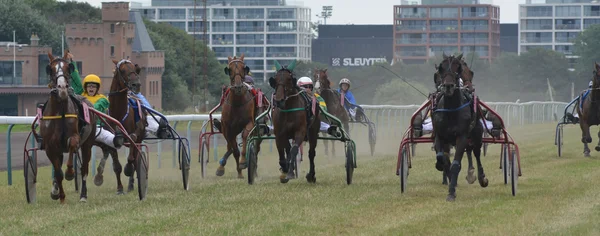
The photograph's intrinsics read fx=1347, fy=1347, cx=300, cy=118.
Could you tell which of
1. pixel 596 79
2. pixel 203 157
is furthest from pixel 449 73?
pixel 596 79

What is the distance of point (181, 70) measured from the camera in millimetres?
109062

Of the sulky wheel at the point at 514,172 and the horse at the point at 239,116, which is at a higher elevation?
the horse at the point at 239,116

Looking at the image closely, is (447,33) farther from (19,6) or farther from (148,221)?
(148,221)

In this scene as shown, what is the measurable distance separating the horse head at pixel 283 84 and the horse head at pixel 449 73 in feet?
7.93

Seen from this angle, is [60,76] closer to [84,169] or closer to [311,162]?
[84,169]

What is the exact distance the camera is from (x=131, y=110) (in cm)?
1552

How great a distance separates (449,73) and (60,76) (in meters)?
3.90

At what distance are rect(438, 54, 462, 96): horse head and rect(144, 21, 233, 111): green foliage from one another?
82516 mm

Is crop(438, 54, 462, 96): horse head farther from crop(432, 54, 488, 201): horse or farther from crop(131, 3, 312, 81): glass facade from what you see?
crop(131, 3, 312, 81): glass facade

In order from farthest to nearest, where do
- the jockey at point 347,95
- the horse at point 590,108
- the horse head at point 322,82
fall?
the jockey at point 347,95 → the horse head at point 322,82 → the horse at point 590,108

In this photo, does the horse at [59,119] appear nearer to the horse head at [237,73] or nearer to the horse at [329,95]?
the horse head at [237,73]

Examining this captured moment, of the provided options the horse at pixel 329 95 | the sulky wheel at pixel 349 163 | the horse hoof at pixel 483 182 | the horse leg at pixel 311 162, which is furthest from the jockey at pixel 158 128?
the horse at pixel 329 95

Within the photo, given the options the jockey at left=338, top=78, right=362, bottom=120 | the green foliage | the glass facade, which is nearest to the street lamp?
the glass facade

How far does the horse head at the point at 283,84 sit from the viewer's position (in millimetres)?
15605
